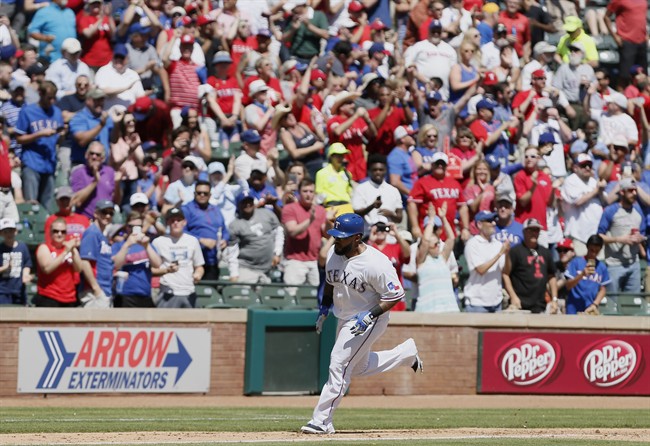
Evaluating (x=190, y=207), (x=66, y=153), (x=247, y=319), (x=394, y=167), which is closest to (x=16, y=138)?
(x=66, y=153)

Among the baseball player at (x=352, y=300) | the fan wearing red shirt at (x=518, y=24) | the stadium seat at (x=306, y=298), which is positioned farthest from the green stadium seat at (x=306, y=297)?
the fan wearing red shirt at (x=518, y=24)

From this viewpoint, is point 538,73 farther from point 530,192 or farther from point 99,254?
point 99,254

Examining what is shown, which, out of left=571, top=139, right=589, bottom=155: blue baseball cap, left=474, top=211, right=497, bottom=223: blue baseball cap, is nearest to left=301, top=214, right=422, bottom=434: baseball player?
left=474, top=211, right=497, bottom=223: blue baseball cap

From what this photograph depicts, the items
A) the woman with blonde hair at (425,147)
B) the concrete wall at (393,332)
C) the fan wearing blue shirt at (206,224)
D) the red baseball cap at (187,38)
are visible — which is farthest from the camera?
the red baseball cap at (187,38)

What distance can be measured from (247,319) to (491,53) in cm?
725

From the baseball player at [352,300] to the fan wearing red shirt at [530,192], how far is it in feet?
21.9

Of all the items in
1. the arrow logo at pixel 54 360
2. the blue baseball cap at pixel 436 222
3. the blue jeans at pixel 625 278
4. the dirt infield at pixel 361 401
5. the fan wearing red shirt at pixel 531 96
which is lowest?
the dirt infield at pixel 361 401

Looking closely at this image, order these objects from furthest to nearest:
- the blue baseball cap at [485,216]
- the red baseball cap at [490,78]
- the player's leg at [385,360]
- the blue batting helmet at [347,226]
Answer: the red baseball cap at [490,78] < the blue baseball cap at [485,216] < the player's leg at [385,360] < the blue batting helmet at [347,226]

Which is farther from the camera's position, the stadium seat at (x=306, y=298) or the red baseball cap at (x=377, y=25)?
the red baseball cap at (x=377, y=25)

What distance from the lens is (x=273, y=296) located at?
15.9 meters

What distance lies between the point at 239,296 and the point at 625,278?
529 centimetres

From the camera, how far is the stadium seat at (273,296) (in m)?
15.9

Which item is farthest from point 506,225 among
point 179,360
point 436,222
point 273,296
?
point 179,360

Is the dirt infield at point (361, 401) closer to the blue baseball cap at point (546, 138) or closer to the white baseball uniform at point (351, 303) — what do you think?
the white baseball uniform at point (351, 303)
